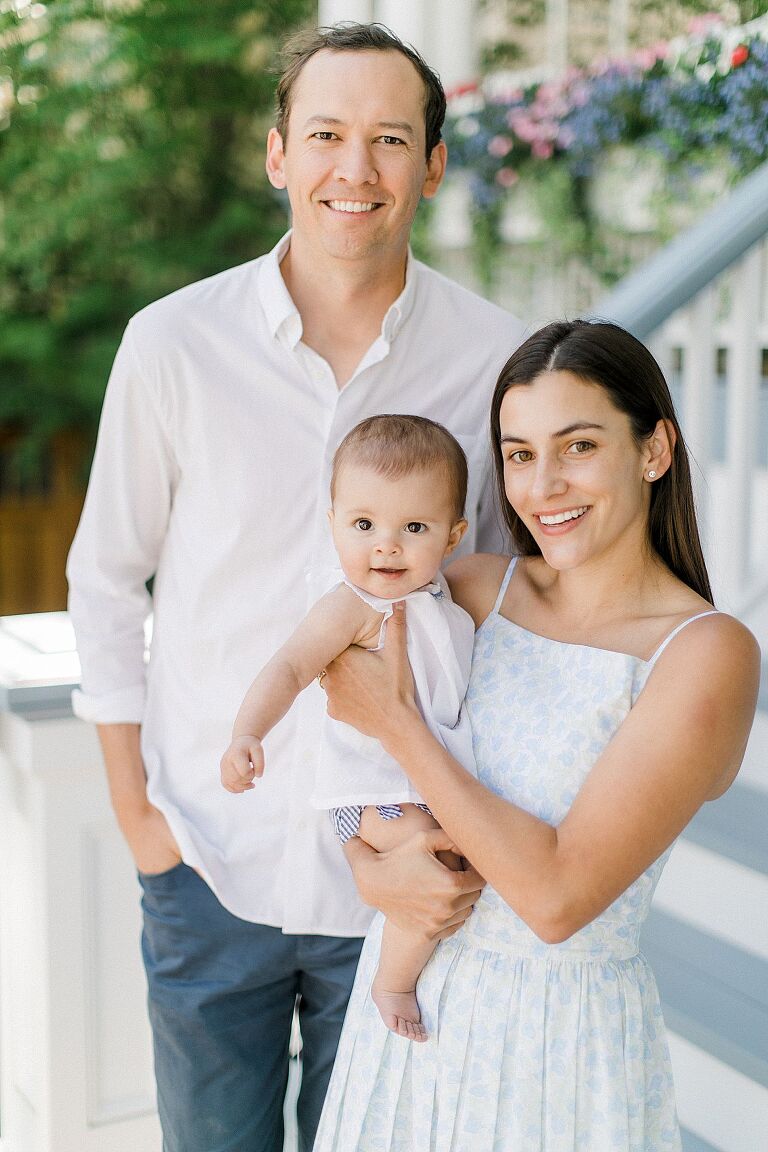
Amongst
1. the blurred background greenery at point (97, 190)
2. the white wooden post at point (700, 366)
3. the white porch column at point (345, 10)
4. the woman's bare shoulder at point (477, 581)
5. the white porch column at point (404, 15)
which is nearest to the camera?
the woman's bare shoulder at point (477, 581)

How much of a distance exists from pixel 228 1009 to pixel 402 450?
2.77ft

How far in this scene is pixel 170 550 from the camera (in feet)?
6.12

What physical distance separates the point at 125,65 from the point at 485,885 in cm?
804

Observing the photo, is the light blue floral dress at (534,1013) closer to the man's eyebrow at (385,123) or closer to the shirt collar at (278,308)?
the shirt collar at (278,308)

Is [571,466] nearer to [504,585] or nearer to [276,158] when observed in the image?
[504,585]

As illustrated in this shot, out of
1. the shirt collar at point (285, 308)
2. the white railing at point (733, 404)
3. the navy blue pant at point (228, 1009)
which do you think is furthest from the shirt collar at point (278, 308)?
the white railing at point (733, 404)

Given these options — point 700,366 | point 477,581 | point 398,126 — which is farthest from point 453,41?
point 477,581

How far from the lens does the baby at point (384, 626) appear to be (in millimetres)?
1539

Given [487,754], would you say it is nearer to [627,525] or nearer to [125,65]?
[627,525]

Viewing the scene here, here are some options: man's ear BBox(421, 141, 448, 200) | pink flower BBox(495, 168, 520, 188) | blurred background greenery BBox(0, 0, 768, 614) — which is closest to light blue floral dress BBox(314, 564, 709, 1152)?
man's ear BBox(421, 141, 448, 200)

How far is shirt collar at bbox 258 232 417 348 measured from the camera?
1.75m

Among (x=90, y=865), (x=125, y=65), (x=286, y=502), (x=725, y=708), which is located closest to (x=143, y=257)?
(x=125, y=65)

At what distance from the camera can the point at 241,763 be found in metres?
1.50

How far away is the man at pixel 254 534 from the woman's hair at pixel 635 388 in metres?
0.28
